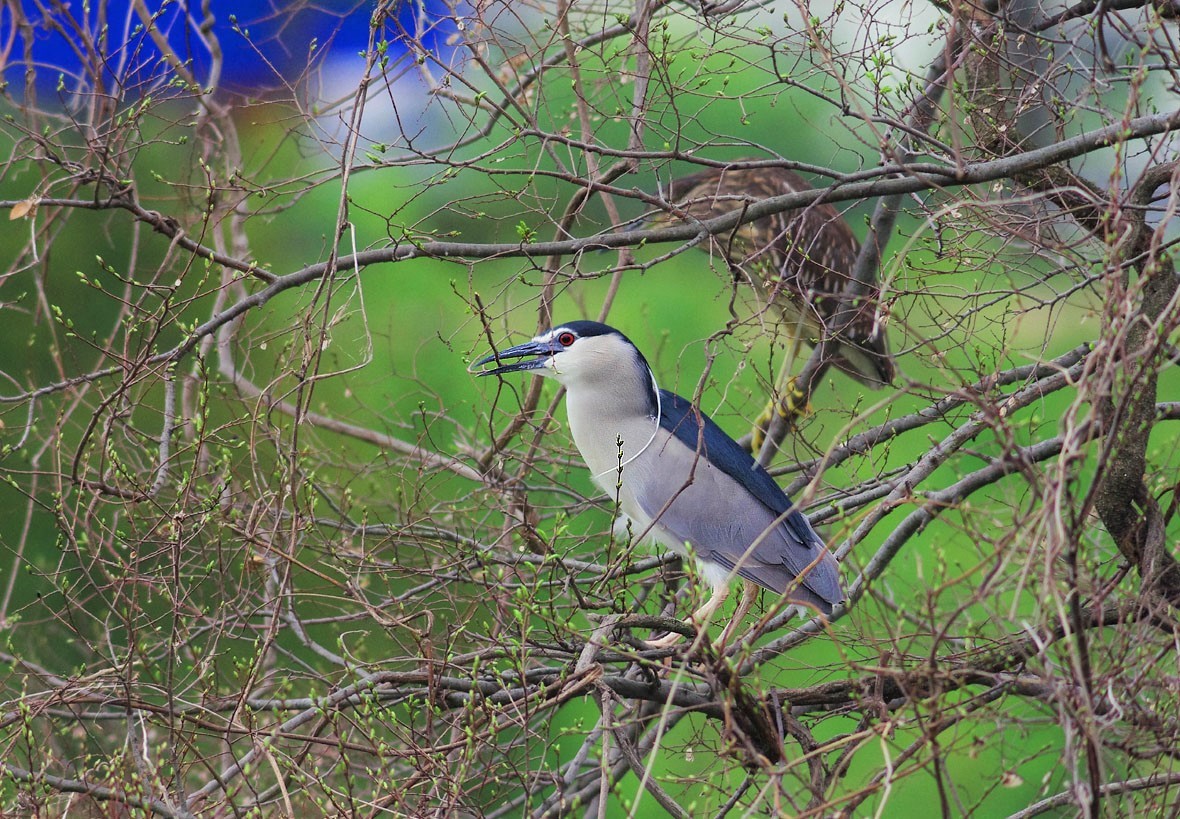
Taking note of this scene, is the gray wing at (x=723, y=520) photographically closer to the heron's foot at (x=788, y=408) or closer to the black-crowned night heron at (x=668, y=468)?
the black-crowned night heron at (x=668, y=468)

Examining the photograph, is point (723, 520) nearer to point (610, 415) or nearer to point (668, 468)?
point (668, 468)

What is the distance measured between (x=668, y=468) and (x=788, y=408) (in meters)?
0.22

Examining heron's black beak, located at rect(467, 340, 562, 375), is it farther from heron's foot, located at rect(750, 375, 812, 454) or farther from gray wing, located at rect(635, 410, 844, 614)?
heron's foot, located at rect(750, 375, 812, 454)

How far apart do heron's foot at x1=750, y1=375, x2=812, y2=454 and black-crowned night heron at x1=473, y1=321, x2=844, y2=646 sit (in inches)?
4.6

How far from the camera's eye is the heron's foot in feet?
5.89

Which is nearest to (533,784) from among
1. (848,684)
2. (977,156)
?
(848,684)

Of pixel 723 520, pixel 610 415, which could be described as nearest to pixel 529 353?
pixel 610 415

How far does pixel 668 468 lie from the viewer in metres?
2.01

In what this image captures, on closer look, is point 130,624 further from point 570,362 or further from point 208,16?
point 208,16

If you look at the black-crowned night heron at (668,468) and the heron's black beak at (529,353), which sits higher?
the heron's black beak at (529,353)

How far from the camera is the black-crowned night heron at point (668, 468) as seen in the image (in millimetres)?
1924

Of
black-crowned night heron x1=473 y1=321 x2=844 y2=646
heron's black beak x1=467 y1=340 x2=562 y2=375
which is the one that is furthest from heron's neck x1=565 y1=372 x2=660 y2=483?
heron's black beak x1=467 y1=340 x2=562 y2=375

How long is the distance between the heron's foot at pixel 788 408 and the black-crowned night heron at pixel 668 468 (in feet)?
0.39

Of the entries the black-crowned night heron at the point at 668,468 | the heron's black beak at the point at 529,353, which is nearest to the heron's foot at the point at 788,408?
the black-crowned night heron at the point at 668,468
